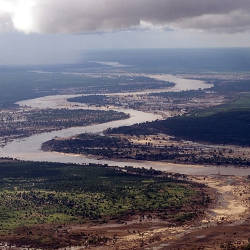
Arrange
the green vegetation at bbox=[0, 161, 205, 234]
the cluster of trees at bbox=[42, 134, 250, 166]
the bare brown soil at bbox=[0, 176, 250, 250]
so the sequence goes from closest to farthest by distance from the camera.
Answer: the bare brown soil at bbox=[0, 176, 250, 250] → the green vegetation at bbox=[0, 161, 205, 234] → the cluster of trees at bbox=[42, 134, 250, 166]

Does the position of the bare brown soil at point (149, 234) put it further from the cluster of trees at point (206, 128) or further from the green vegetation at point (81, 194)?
the cluster of trees at point (206, 128)

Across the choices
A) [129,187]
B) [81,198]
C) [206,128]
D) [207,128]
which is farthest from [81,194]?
[207,128]

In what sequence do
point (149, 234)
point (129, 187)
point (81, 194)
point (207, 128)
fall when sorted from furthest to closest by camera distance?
point (207, 128)
point (129, 187)
point (81, 194)
point (149, 234)

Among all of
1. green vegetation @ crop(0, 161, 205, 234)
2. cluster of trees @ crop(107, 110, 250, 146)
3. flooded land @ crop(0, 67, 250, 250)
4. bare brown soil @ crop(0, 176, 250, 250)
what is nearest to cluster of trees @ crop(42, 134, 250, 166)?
flooded land @ crop(0, 67, 250, 250)

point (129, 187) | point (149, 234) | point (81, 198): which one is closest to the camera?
point (149, 234)

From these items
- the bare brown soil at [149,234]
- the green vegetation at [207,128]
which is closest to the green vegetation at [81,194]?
the bare brown soil at [149,234]

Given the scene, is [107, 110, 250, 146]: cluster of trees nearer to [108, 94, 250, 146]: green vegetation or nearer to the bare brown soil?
[108, 94, 250, 146]: green vegetation

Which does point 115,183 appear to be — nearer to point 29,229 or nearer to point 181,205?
point 181,205

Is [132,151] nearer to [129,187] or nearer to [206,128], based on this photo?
[206,128]
